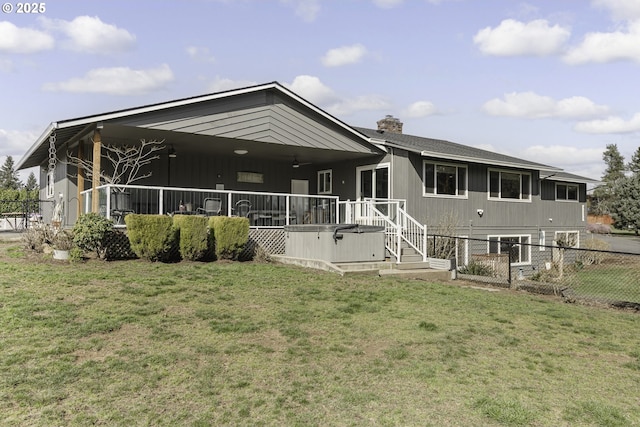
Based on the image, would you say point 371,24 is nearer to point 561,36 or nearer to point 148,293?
point 561,36

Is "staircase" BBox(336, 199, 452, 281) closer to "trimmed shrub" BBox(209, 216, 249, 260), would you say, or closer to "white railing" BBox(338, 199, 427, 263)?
"white railing" BBox(338, 199, 427, 263)

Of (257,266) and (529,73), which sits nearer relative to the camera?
(257,266)

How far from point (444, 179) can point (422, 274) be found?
5.89 m

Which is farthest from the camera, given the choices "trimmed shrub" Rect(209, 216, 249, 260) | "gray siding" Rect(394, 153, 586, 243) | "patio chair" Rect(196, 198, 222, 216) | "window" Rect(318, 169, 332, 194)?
"window" Rect(318, 169, 332, 194)

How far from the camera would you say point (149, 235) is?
31.2 feet

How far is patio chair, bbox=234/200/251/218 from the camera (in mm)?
12688

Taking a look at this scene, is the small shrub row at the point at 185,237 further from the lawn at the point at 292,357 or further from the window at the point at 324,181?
the window at the point at 324,181

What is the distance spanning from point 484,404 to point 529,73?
42.7 ft

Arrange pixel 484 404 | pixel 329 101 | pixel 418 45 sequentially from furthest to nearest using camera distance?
pixel 329 101, pixel 418 45, pixel 484 404

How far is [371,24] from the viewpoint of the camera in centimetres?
1357

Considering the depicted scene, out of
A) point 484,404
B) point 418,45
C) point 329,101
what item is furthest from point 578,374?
point 329,101

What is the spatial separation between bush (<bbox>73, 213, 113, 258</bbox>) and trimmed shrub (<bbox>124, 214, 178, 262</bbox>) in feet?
1.51

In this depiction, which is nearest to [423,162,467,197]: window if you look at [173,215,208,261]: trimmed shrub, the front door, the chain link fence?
the front door

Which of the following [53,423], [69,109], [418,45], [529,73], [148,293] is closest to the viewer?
[53,423]
